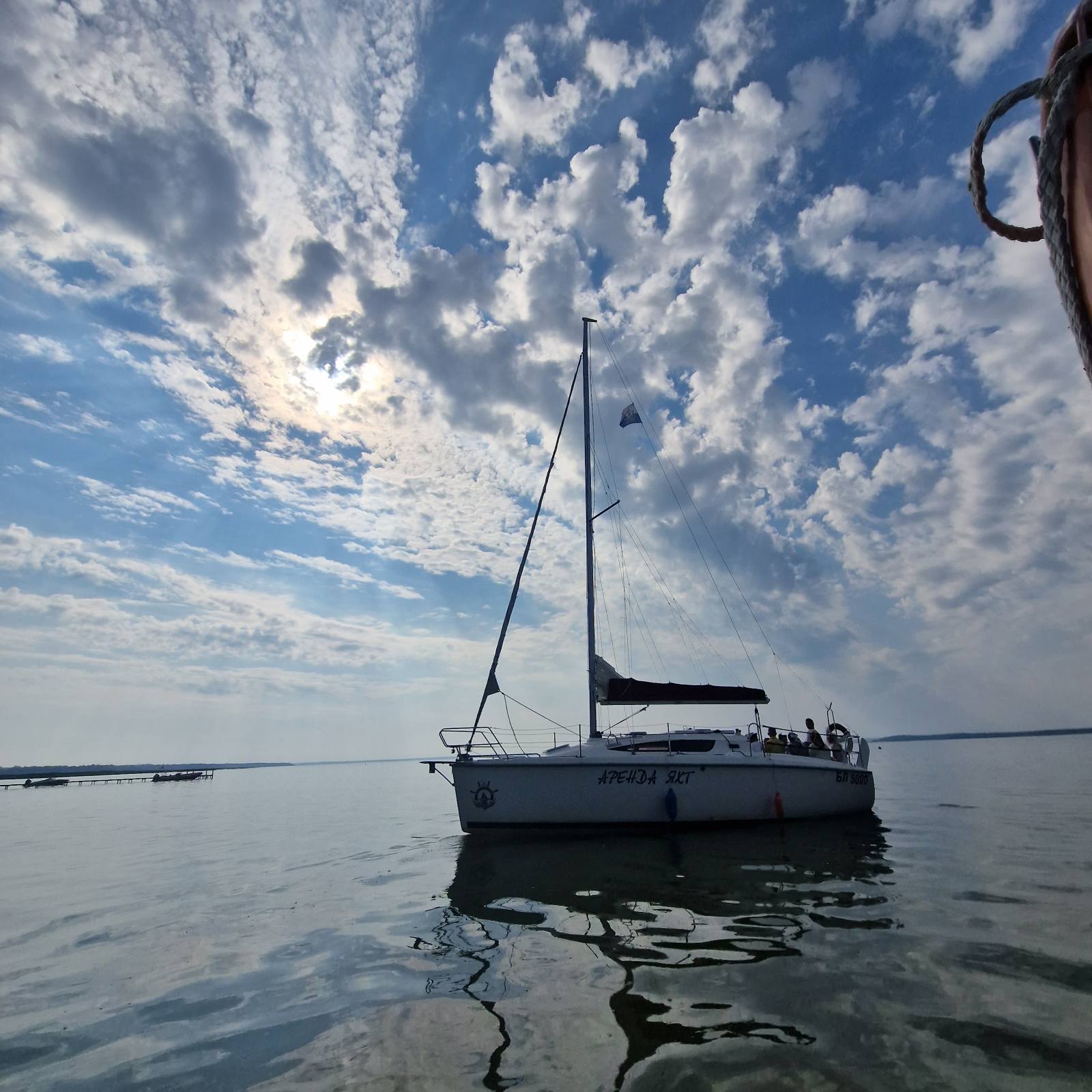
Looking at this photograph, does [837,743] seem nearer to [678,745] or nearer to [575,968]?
[678,745]

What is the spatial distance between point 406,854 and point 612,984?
33.8 feet

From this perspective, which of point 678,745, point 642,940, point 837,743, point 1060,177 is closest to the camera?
point 1060,177

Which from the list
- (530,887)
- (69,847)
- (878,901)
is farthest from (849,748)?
(69,847)

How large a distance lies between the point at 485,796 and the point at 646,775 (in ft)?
12.2

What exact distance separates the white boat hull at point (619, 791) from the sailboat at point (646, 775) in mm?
21

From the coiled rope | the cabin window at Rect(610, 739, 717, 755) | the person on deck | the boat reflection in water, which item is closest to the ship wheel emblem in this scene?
the boat reflection in water

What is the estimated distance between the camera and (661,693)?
54.9 feet

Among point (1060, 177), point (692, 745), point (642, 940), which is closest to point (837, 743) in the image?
point (692, 745)

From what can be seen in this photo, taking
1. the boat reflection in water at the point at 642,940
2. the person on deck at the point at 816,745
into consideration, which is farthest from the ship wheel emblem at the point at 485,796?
the person on deck at the point at 816,745

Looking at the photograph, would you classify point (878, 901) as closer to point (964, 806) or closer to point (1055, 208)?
point (1055, 208)

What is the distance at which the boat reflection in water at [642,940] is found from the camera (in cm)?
495

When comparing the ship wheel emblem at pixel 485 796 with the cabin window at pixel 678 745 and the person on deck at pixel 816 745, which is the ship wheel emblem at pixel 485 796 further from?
the person on deck at pixel 816 745

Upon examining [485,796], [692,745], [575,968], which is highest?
[692,745]

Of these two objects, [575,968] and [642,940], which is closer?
[575,968]
